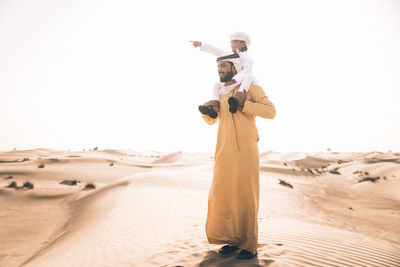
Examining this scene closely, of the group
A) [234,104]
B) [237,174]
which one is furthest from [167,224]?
[234,104]

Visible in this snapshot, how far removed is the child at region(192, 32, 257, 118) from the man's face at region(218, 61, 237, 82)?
85 millimetres

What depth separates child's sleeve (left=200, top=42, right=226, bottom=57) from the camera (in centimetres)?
314

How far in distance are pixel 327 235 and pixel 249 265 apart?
79.2 inches

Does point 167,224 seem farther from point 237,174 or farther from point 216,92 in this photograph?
point 216,92

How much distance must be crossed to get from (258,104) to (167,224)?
3.54 m

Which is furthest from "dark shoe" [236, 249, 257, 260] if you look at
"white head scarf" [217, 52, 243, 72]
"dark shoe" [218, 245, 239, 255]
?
"white head scarf" [217, 52, 243, 72]

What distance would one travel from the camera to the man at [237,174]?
8.86 feet

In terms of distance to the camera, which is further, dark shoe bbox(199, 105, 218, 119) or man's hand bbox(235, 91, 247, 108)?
dark shoe bbox(199, 105, 218, 119)

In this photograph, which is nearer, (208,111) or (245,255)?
(245,255)

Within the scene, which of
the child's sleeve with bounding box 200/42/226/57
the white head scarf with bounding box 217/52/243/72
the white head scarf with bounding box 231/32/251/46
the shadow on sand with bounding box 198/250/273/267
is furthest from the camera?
the child's sleeve with bounding box 200/42/226/57

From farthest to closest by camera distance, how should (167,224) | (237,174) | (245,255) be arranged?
(167,224), (237,174), (245,255)

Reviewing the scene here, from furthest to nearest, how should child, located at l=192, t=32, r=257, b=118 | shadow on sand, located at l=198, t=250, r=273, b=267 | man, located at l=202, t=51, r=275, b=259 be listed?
child, located at l=192, t=32, r=257, b=118 < man, located at l=202, t=51, r=275, b=259 < shadow on sand, located at l=198, t=250, r=273, b=267

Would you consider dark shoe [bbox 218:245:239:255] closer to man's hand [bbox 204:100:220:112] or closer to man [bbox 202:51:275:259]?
man [bbox 202:51:275:259]

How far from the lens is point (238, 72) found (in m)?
2.98
